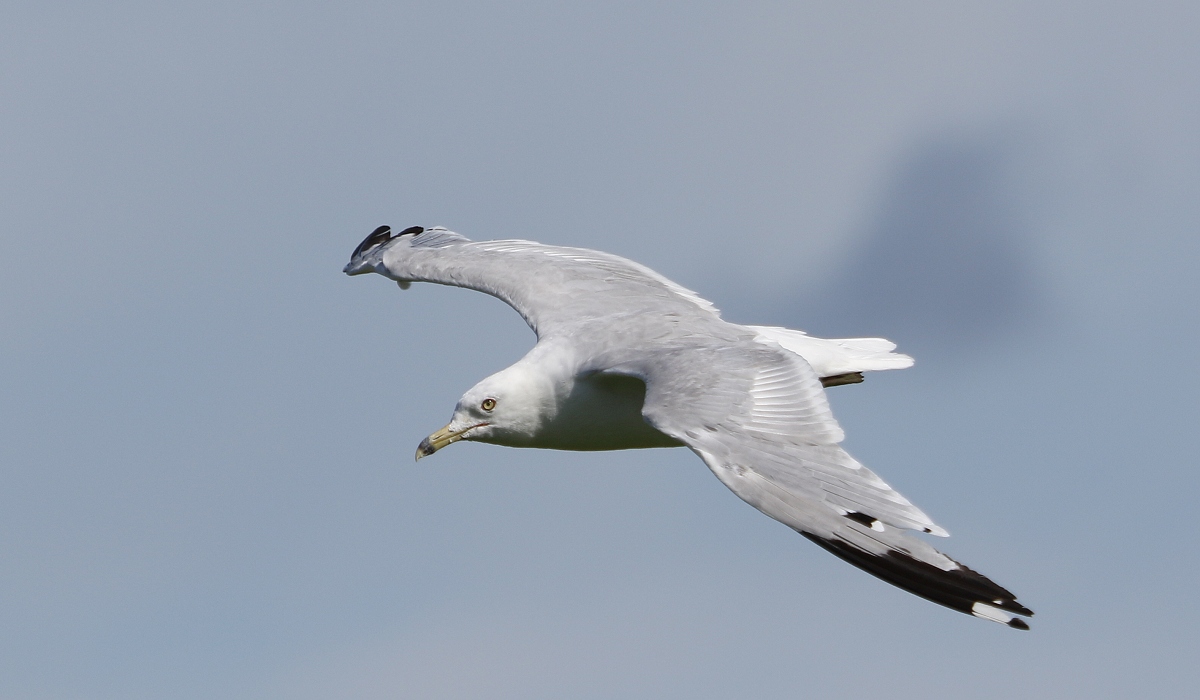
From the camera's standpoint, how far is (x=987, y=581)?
7.13 meters

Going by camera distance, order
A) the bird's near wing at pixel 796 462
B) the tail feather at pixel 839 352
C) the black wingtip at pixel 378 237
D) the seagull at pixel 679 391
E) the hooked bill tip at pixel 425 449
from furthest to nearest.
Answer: the black wingtip at pixel 378 237 → the tail feather at pixel 839 352 → the hooked bill tip at pixel 425 449 → the seagull at pixel 679 391 → the bird's near wing at pixel 796 462

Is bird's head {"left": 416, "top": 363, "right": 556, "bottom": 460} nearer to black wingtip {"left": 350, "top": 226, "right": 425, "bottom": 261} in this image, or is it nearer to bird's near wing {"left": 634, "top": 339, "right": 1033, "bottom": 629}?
bird's near wing {"left": 634, "top": 339, "right": 1033, "bottom": 629}

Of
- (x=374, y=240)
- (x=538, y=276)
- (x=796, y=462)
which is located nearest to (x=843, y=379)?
(x=538, y=276)

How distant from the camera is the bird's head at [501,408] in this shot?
34.3 ft

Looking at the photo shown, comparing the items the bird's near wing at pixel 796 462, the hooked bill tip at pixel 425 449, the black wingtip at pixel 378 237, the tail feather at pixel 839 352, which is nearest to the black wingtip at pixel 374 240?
the black wingtip at pixel 378 237

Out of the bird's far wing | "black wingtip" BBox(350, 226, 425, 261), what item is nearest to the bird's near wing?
the bird's far wing

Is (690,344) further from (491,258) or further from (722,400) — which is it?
(491,258)

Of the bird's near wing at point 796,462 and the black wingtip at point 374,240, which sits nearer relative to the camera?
the bird's near wing at point 796,462

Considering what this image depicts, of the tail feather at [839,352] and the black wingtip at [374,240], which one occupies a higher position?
the black wingtip at [374,240]

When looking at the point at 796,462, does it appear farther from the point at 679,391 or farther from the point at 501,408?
the point at 501,408

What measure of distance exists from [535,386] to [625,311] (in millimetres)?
1413

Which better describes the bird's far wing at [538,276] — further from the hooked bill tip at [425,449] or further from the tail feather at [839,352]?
the hooked bill tip at [425,449]

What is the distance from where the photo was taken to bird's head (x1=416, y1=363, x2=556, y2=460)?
412 inches

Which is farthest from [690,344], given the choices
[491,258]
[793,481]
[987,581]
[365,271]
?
[365,271]
